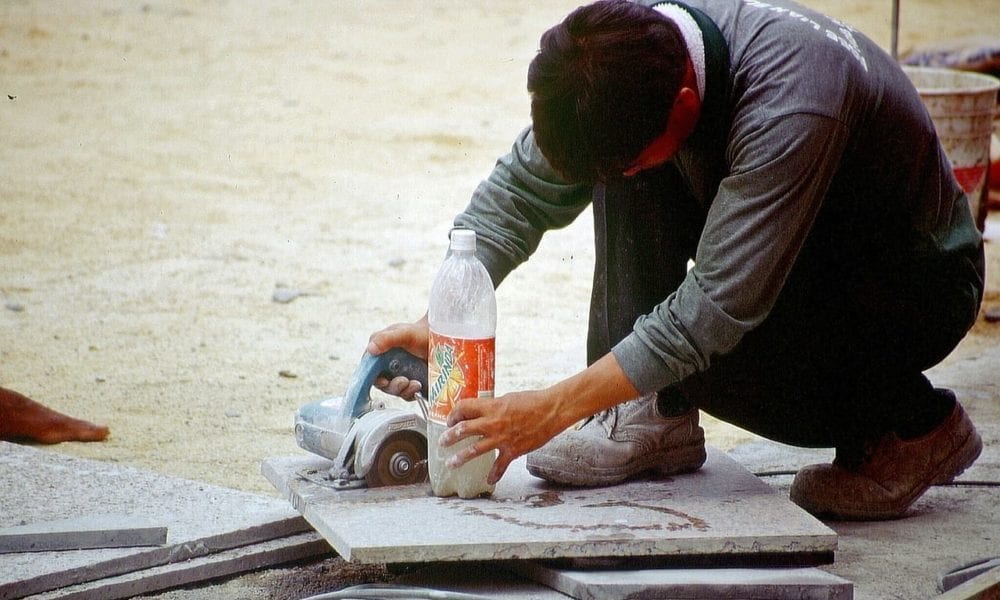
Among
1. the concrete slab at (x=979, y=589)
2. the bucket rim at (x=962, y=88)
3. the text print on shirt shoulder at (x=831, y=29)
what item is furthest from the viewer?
the bucket rim at (x=962, y=88)

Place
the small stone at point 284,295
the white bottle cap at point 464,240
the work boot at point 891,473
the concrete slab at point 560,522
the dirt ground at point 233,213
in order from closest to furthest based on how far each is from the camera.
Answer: the concrete slab at point 560,522 → the white bottle cap at point 464,240 → the work boot at point 891,473 → the dirt ground at point 233,213 → the small stone at point 284,295

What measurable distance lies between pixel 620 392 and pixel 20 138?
20.9ft

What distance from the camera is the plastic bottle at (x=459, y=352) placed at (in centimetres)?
260

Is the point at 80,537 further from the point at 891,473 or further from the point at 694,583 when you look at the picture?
the point at 891,473

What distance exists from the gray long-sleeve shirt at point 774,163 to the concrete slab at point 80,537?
3.52ft

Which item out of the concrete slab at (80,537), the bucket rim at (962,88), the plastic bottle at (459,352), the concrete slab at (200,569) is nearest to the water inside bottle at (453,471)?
the plastic bottle at (459,352)

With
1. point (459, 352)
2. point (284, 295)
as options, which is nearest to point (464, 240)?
point (459, 352)

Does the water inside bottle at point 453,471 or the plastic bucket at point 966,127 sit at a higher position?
the plastic bucket at point 966,127

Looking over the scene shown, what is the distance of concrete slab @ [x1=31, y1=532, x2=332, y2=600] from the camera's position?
2609 mm

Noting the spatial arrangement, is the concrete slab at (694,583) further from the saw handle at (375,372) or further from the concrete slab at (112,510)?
the concrete slab at (112,510)

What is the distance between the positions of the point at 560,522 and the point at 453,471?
0.25 metres

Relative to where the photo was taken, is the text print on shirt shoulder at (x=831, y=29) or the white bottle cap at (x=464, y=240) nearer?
the text print on shirt shoulder at (x=831, y=29)

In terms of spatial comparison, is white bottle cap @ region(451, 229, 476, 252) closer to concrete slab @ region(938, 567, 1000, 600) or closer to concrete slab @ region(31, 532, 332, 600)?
concrete slab @ region(31, 532, 332, 600)

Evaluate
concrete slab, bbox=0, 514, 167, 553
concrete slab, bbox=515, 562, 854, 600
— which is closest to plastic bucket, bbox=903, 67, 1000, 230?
concrete slab, bbox=515, 562, 854, 600
